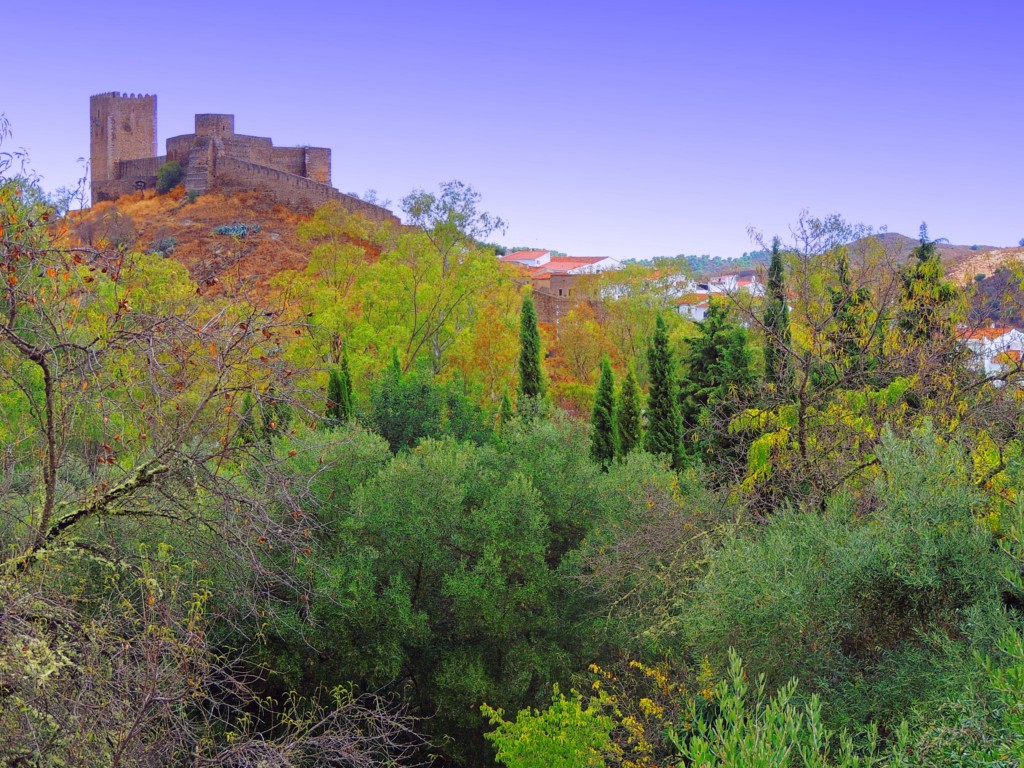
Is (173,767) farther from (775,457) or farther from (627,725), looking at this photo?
(775,457)

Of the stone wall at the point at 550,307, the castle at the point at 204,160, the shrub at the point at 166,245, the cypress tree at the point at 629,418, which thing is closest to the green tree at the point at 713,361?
the cypress tree at the point at 629,418

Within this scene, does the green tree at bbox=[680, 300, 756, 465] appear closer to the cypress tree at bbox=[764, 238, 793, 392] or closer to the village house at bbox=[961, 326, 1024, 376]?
the cypress tree at bbox=[764, 238, 793, 392]

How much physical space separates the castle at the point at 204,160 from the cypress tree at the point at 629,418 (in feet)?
107

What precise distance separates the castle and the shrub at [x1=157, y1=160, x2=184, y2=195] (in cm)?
44

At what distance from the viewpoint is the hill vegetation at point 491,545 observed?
541cm

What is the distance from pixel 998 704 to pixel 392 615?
8.03 metres

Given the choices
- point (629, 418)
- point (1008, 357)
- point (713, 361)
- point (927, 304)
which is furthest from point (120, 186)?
point (1008, 357)

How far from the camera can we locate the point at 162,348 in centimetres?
549

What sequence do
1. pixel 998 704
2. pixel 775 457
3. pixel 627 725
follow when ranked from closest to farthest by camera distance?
pixel 998 704, pixel 627 725, pixel 775 457

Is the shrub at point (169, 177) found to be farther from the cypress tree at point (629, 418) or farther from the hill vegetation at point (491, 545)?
the cypress tree at point (629, 418)

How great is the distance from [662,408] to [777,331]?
856 centimetres

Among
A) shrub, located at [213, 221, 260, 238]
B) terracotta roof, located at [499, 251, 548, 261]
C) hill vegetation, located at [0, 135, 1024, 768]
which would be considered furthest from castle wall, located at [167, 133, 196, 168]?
hill vegetation, located at [0, 135, 1024, 768]

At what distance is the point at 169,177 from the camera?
193 ft

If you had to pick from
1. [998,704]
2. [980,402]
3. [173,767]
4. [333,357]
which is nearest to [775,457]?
[980,402]
